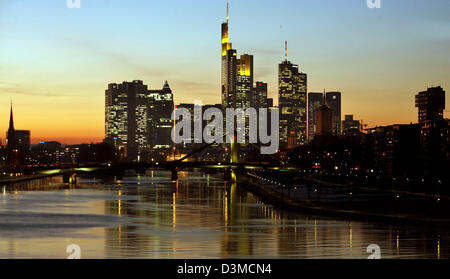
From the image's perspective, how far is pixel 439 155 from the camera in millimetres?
160875

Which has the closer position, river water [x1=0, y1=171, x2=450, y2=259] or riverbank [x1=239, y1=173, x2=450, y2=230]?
river water [x1=0, y1=171, x2=450, y2=259]

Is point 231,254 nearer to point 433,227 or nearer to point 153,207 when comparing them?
point 433,227

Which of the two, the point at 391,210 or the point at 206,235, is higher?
the point at 391,210

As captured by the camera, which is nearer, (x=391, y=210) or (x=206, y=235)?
(x=206, y=235)

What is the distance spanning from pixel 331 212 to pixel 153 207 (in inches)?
991

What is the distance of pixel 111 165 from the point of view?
158 meters

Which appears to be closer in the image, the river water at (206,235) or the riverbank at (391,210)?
the river water at (206,235)
